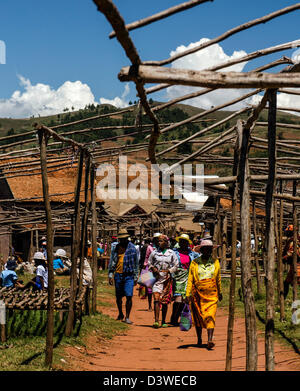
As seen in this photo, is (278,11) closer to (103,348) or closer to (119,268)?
(103,348)

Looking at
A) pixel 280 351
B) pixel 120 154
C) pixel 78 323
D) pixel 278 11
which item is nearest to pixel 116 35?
pixel 278 11

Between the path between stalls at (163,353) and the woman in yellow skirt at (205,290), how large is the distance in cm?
45

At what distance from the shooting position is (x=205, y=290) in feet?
29.5

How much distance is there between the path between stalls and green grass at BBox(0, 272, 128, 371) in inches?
8.0

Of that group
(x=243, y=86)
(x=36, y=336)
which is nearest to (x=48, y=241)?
(x=36, y=336)

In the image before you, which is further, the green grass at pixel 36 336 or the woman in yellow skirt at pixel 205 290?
the woman in yellow skirt at pixel 205 290

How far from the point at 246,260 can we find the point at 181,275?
5174mm

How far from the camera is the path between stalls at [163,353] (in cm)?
765

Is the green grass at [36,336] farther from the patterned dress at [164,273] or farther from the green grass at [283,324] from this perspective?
the green grass at [283,324]

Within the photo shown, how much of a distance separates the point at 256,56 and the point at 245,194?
1.67 metres

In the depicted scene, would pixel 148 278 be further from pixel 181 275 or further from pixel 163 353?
pixel 163 353

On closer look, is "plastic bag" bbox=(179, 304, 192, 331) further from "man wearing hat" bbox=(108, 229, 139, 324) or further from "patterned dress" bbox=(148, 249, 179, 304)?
"man wearing hat" bbox=(108, 229, 139, 324)

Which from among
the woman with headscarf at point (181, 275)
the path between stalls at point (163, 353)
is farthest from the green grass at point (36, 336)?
the woman with headscarf at point (181, 275)
